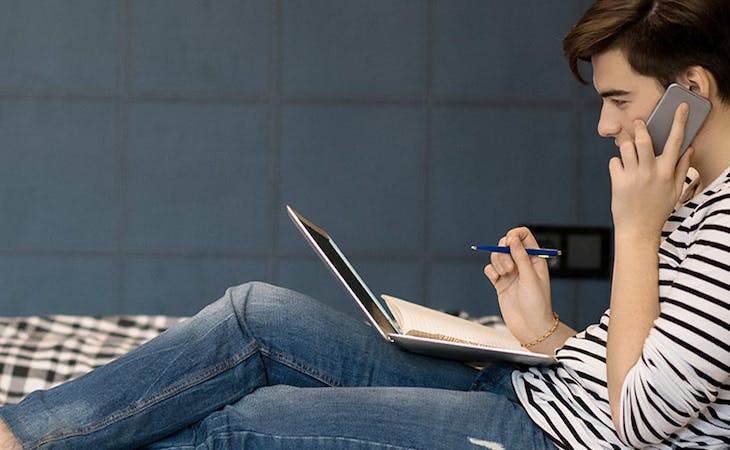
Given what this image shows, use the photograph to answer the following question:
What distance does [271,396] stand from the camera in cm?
Answer: 139

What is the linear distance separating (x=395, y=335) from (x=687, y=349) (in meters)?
0.44

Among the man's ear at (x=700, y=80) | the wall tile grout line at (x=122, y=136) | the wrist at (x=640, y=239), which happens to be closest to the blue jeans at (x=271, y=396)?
the wrist at (x=640, y=239)

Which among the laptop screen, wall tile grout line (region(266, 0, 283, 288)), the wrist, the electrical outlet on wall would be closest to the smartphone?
the wrist

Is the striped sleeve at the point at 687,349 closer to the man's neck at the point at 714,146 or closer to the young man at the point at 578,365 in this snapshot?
the young man at the point at 578,365

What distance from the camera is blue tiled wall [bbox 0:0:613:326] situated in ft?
10.1

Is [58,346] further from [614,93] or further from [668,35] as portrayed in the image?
[668,35]

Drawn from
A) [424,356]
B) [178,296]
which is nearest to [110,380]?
[424,356]

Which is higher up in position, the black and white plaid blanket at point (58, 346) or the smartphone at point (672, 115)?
the smartphone at point (672, 115)

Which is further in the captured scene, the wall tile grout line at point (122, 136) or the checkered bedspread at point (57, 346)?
the wall tile grout line at point (122, 136)

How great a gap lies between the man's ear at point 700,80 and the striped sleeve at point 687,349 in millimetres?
182

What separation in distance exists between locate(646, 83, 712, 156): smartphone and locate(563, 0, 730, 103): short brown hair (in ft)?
0.14

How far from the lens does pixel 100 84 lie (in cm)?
308

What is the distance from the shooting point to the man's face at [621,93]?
4.34 ft

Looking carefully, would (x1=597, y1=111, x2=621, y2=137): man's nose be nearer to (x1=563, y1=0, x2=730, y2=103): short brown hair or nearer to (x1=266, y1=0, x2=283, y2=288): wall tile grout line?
(x1=563, y1=0, x2=730, y2=103): short brown hair
